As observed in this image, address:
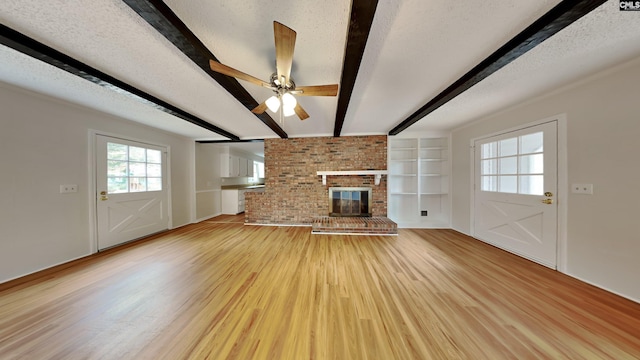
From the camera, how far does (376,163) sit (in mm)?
4312

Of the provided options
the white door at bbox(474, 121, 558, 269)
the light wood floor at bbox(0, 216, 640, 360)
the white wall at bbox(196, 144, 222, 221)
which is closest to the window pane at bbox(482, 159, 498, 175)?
the white door at bbox(474, 121, 558, 269)

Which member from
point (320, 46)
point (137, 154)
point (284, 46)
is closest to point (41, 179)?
point (137, 154)

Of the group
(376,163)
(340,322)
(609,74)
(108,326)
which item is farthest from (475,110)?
(108,326)

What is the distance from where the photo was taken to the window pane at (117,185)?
9.85 ft

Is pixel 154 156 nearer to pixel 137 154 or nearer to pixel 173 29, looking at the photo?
pixel 137 154

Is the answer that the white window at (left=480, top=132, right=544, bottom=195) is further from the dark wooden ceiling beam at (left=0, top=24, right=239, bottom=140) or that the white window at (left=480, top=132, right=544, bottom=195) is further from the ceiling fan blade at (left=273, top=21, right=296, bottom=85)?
the dark wooden ceiling beam at (left=0, top=24, right=239, bottom=140)

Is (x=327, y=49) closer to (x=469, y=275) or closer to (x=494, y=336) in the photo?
(x=494, y=336)

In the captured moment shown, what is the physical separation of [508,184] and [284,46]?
12.4 feet

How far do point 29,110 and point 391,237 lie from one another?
18.3 feet

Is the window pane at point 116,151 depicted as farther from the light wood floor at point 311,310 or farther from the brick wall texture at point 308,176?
the brick wall texture at point 308,176

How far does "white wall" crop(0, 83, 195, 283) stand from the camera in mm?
2076

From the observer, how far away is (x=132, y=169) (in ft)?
11.0

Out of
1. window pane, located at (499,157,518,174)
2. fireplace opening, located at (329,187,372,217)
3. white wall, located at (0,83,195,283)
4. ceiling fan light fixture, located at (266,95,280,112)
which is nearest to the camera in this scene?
ceiling fan light fixture, located at (266,95,280,112)

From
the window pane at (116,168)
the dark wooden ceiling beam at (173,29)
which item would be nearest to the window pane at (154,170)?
the window pane at (116,168)
